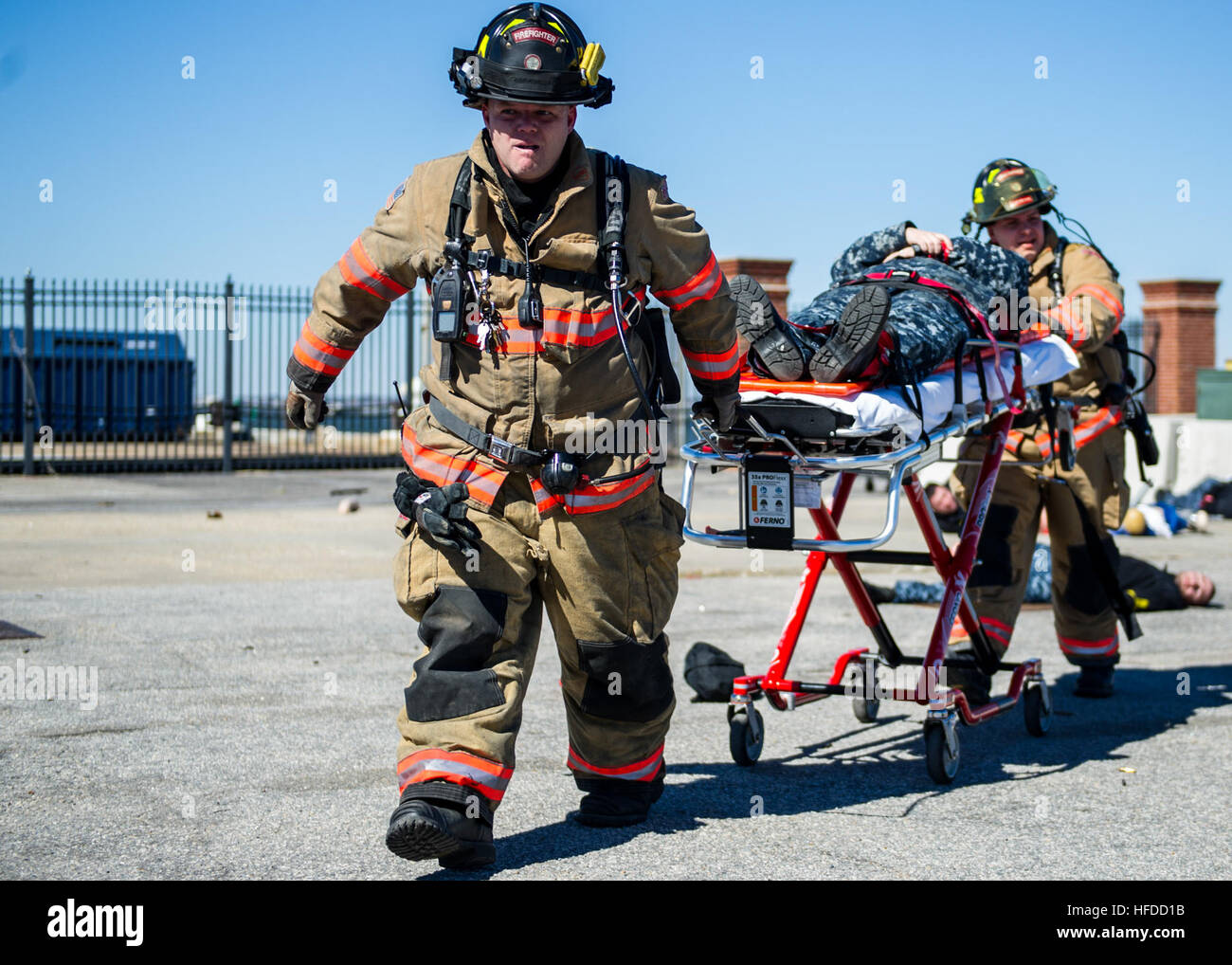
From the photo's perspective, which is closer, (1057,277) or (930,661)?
(930,661)

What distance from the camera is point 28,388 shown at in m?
19.5

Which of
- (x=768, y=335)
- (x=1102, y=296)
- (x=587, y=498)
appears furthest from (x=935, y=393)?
(x=1102, y=296)

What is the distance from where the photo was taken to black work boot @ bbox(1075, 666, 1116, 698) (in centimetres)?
627

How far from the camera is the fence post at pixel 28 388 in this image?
62.5 feet

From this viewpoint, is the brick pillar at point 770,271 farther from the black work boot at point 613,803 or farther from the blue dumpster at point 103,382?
the black work boot at point 613,803

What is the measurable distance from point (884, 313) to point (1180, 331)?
62.4 feet

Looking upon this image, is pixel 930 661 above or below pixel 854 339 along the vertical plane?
below

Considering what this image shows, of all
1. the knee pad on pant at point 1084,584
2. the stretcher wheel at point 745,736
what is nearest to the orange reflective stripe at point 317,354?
the stretcher wheel at point 745,736

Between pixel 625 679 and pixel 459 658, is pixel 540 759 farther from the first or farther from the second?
pixel 459 658

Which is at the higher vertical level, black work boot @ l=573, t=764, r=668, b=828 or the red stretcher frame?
the red stretcher frame

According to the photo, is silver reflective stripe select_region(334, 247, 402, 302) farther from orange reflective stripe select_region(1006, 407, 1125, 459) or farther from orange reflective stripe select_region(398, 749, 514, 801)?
orange reflective stripe select_region(1006, 407, 1125, 459)

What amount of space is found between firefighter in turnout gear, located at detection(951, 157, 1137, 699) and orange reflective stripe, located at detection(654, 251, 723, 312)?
7.18 feet

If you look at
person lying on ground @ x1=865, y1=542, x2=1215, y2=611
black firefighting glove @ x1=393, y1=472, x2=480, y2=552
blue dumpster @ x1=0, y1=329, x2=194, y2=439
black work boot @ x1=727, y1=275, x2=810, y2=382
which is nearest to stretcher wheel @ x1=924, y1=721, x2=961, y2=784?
black work boot @ x1=727, y1=275, x2=810, y2=382

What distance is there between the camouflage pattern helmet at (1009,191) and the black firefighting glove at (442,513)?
10.6ft
